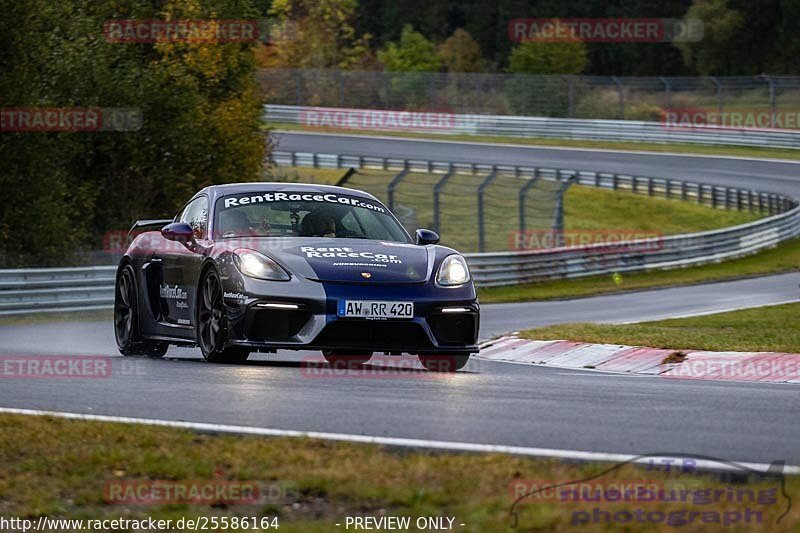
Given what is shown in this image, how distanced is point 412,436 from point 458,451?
0.54m

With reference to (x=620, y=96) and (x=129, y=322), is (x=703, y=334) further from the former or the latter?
(x=620, y=96)

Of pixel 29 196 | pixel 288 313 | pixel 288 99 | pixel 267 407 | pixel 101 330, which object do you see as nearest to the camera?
pixel 267 407

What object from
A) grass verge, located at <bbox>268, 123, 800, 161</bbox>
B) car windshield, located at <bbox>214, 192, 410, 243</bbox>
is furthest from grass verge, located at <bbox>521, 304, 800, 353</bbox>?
grass verge, located at <bbox>268, 123, 800, 161</bbox>

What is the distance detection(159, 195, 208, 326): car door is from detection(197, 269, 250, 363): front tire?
281 mm

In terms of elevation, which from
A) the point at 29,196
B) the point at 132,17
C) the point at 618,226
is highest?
the point at 132,17

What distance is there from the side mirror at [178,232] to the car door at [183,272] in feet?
0.34

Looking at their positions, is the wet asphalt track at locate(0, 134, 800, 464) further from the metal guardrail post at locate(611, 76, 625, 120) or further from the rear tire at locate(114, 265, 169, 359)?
the metal guardrail post at locate(611, 76, 625, 120)

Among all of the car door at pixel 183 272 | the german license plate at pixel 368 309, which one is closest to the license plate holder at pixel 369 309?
the german license plate at pixel 368 309

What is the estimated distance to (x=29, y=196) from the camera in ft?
88.0

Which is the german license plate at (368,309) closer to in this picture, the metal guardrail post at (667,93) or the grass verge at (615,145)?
the grass verge at (615,145)

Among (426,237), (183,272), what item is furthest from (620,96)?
(183,272)

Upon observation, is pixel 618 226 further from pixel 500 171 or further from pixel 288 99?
pixel 288 99

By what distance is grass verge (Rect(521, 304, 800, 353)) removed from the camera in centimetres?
1341

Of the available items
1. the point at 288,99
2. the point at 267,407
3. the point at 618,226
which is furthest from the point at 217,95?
the point at 267,407
